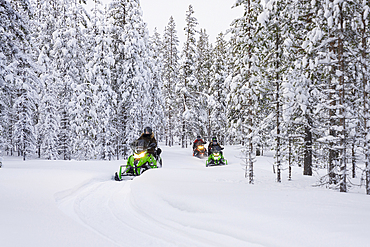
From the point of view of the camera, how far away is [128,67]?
19594 mm

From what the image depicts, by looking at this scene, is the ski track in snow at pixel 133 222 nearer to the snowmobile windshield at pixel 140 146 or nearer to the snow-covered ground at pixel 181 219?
the snow-covered ground at pixel 181 219

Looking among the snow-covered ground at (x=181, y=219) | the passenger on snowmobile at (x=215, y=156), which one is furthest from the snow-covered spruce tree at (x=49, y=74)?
the snow-covered ground at (x=181, y=219)

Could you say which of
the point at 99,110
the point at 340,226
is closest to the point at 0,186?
the point at 340,226

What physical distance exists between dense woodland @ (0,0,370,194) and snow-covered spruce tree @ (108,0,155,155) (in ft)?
0.28

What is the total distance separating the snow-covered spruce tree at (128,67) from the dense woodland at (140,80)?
8 cm

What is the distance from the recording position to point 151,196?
626cm

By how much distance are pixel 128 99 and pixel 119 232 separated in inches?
648

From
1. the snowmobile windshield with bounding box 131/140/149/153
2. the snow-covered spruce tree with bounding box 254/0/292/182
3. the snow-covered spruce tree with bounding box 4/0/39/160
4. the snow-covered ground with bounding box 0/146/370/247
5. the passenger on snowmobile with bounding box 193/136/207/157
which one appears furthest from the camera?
the passenger on snowmobile with bounding box 193/136/207/157

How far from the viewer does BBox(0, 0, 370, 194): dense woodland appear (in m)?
8.94

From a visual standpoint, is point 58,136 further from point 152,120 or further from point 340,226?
point 340,226

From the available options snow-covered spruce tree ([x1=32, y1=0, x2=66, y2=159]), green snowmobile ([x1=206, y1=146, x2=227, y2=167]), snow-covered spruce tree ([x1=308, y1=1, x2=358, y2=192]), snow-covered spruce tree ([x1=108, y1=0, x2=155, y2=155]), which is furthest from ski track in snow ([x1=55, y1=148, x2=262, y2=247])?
snow-covered spruce tree ([x1=32, y1=0, x2=66, y2=159])

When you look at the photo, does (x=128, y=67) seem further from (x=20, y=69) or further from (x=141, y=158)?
(x=141, y=158)

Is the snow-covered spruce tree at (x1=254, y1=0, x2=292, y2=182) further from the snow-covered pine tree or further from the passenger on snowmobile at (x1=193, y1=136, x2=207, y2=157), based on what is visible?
the snow-covered pine tree

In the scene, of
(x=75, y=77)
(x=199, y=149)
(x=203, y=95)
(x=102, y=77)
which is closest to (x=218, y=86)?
(x=203, y=95)
